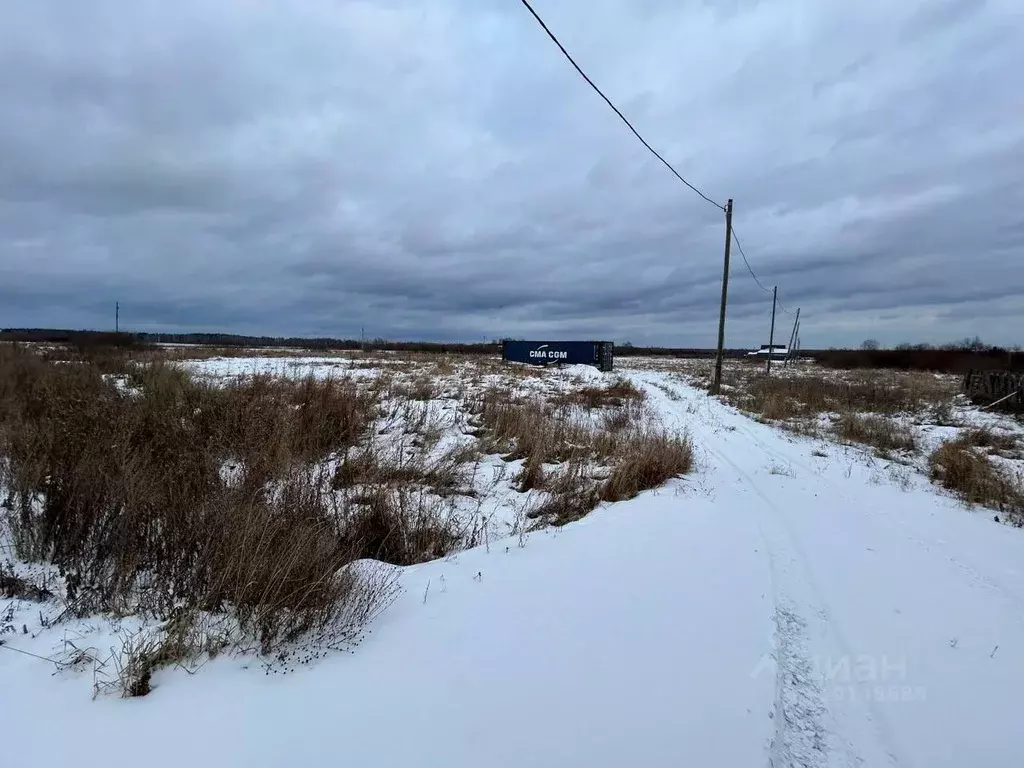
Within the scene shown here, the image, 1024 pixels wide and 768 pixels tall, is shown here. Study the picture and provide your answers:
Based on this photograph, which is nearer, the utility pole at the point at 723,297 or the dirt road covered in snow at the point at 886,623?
the dirt road covered in snow at the point at 886,623

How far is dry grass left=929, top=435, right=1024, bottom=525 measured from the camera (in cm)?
610

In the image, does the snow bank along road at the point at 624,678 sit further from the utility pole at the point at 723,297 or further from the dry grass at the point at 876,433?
the utility pole at the point at 723,297

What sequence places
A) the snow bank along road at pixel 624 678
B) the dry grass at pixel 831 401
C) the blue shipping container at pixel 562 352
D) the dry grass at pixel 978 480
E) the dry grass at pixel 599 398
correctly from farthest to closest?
the blue shipping container at pixel 562 352 < the dry grass at pixel 831 401 < the dry grass at pixel 599 398 < the dry grass at pixel 978 480 < the snow bank along road at pixel 624 678

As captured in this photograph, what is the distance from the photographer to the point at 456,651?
2.88m

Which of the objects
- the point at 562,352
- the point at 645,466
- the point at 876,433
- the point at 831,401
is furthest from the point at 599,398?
the point at 562,352

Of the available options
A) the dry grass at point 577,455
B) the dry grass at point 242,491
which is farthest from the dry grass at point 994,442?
the dry grass at point 242,491

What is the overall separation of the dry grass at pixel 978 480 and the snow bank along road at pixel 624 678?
1.99 metres

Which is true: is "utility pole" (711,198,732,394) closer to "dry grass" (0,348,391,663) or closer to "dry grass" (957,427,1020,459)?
"dry grass" (957,427,1020,459)

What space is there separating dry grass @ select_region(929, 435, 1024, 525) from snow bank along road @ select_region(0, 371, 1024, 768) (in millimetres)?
1991

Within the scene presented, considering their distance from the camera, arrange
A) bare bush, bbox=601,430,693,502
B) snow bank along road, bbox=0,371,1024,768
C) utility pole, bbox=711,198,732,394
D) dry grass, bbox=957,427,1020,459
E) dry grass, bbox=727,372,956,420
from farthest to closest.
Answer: utility pole, bbox=711,198,732,394 → dry grass, bbox=727,372,956,420 → dry grass, bbox=957,427,1020,459 → bare bush, bbox=601,430,693,502 → snow bank along road, bbox=0,371,1024,768

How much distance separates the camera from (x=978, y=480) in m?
6.67

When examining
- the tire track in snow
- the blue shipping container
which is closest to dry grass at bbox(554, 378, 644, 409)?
the tire track in snow

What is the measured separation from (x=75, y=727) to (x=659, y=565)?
3673mm

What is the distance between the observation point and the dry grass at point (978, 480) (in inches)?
240
